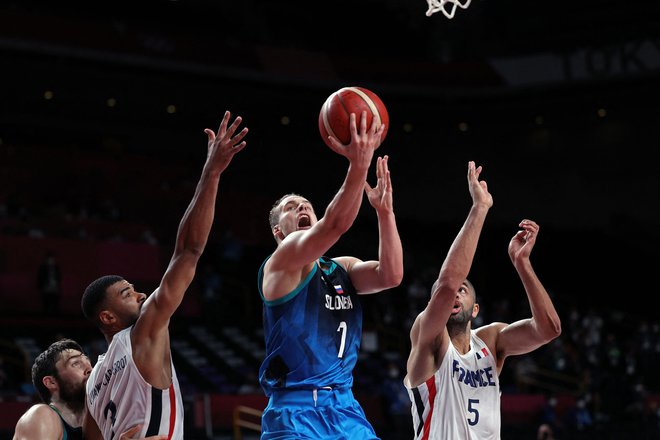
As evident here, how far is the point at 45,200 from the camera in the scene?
2273 cm

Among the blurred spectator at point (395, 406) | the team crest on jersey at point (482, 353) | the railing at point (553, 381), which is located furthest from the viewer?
the railing at point (553, 381)

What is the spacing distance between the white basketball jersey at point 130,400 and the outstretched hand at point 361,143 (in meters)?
1.46

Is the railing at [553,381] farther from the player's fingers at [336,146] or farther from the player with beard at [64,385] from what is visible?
the player's fingers at [336,146]

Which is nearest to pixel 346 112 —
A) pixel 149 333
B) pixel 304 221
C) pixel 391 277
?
pixel 304 221

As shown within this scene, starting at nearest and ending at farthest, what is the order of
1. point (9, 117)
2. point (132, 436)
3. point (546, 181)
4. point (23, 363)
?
1. point (132, 436)
2. point (23, 363)
3. point (9, 117)
4. point (546, 181)

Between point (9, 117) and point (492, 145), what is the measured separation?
46.0ft

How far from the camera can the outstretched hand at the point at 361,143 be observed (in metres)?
4.45

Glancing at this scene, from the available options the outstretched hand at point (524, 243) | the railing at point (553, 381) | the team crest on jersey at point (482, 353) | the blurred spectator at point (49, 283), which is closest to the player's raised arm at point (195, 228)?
the team crest on jersey at point (482, 353)

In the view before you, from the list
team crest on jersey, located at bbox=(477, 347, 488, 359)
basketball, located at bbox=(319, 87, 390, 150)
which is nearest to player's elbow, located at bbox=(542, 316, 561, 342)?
team crest on jersey, located at bbox=(477, 347, 488, 359)

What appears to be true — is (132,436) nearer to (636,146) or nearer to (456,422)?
(456,422)

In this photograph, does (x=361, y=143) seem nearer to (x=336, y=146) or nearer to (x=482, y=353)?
(x=336, y=146)

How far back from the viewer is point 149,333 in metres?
4.80

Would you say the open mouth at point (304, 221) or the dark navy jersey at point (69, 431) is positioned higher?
the open mouth at point (304, 221)

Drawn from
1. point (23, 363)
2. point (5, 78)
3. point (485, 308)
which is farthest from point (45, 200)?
point (485, 308)
